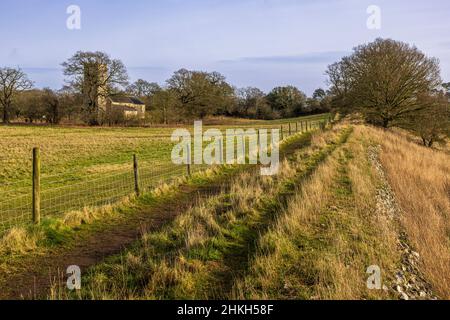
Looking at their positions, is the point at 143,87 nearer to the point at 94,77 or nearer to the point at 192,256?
the point at 94,77

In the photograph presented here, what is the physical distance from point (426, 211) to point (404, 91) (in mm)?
27956

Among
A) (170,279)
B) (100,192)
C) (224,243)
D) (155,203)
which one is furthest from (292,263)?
(100,192)

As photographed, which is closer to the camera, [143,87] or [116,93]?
[116,93]

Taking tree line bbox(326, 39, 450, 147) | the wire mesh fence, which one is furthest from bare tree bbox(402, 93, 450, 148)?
the wire mesh fence

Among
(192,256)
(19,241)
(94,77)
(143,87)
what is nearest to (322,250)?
(192,256)

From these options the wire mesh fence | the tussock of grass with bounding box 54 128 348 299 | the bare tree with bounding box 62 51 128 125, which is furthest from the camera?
the bare tree with bounding box 62 51 128 125

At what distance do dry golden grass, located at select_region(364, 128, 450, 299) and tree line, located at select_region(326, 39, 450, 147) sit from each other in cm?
1468

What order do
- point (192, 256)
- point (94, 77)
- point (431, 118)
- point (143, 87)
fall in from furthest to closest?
point (143, 87), point (94, 77), point (431, 118), point (192, 256)

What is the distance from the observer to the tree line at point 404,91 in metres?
33.6

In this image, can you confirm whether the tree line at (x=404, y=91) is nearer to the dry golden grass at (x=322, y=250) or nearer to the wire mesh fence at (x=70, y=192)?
the wire mesh fence at (x=70, y=192)

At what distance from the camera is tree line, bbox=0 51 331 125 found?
196ft

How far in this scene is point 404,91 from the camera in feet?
114

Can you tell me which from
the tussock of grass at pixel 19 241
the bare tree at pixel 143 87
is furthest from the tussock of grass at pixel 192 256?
the bare tree at pixel 143 87

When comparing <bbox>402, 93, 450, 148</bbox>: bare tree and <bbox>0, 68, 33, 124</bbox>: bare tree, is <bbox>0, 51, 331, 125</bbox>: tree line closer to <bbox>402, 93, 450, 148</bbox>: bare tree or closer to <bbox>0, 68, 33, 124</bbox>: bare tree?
<bbox>0, 68, 33, 124</bbox>: bare tree
